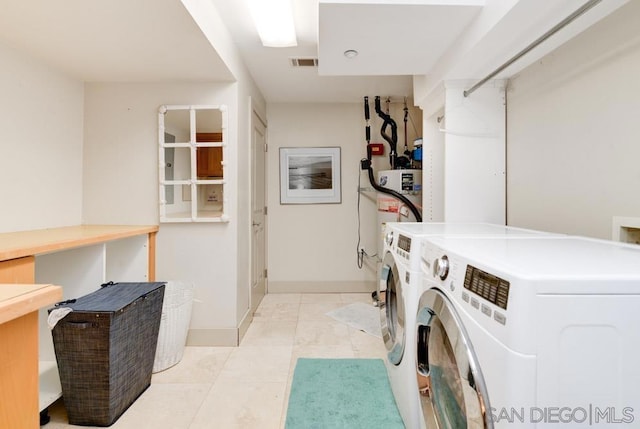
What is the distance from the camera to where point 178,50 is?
1719 mm

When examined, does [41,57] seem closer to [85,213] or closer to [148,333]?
[85,213]

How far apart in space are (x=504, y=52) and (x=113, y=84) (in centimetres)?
256

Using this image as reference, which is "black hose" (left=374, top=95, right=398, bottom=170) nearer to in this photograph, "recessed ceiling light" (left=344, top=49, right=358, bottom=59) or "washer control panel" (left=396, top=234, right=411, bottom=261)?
"recessed ceiling light" (left=344, top=49, right=358, bottom=59)

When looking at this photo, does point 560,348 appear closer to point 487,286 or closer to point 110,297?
point 487,286

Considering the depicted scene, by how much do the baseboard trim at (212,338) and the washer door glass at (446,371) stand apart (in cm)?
148

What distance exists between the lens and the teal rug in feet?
4.70

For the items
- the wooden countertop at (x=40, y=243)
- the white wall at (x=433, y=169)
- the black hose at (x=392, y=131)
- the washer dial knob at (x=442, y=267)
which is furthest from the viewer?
the black hose at (x=392, y=131)

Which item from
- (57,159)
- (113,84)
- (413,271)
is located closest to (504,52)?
(413,271)

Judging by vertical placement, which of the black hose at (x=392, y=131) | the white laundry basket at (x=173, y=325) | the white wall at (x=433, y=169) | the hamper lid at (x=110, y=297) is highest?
the black hose at (x=392, y=131)

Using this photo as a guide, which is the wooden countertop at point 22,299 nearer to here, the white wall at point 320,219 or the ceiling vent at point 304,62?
the ceiling vent at point 304,62

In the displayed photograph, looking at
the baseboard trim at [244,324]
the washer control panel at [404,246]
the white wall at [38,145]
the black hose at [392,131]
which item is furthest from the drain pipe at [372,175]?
the white wall at [38,145]

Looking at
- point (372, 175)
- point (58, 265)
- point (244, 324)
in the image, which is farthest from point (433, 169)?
point (58, 265)

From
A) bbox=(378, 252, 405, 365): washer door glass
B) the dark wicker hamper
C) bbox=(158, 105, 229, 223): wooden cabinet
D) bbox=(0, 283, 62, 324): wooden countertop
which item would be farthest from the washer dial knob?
bbox=(158, 105, 229, 223): wooden cabinet

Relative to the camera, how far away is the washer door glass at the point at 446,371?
0.68m
